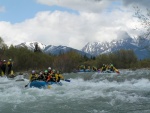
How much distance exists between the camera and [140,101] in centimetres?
1513

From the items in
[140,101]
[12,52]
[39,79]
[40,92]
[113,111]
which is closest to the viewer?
[113,111]

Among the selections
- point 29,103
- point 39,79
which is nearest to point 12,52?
point 39,79

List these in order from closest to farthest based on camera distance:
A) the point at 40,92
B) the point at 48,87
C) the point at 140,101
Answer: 1. the point at 140,101
2. the point at 40,92
3. the point at 48,87

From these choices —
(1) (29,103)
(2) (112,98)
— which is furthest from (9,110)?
(2) (112,98)

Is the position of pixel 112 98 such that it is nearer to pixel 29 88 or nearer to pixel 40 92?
pixel 40 92

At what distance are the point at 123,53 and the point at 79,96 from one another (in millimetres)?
85160

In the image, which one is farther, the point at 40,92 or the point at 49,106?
the point at 40,92

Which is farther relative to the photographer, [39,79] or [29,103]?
[39,79]

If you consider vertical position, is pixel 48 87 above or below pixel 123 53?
below

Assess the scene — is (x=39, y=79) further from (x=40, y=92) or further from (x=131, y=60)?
(x=131, y=60)

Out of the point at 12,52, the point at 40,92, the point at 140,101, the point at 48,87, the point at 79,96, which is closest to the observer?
the point at 140,101

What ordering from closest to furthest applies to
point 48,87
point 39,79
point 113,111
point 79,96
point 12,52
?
point 113,111 < point 79,96 < point 48,87 < point 39,79 < point 12,52

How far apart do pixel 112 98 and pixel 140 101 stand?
1.56m

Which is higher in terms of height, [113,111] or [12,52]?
[12,52]
